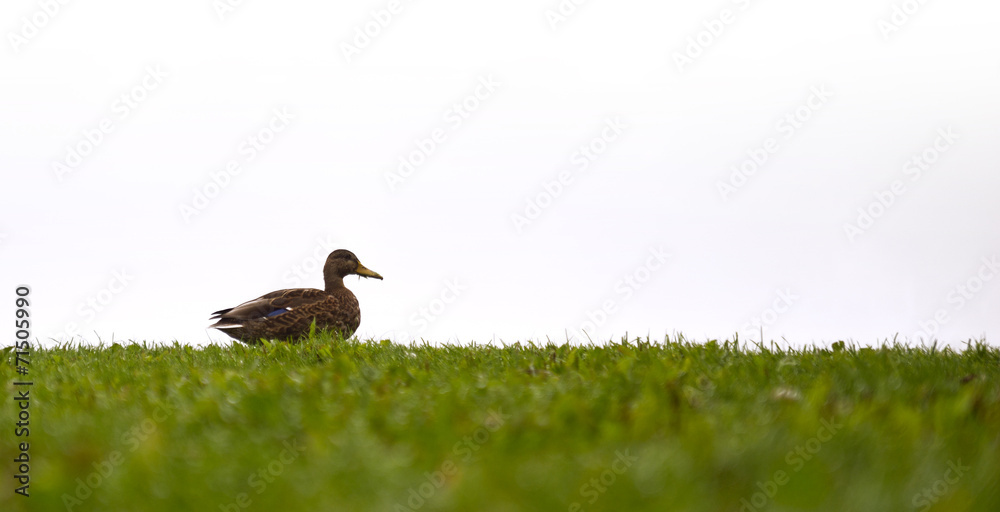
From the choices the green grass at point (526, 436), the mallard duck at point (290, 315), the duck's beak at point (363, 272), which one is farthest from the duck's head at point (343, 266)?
the green grass at point (526, 436)

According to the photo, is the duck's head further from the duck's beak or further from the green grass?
the green grass

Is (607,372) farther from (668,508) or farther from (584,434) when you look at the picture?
(668,508)

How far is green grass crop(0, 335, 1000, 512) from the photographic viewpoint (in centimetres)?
332

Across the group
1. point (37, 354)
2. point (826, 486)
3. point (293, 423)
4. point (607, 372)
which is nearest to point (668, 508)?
point (826, 486)

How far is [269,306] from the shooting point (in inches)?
435

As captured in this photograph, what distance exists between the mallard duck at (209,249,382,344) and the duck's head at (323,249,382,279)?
379mm

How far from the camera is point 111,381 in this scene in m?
6.71

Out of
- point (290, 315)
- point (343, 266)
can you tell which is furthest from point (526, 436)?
point (343, 266)

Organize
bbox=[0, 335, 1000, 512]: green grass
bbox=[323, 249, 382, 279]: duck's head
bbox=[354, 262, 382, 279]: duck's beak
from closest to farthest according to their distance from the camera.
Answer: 1. bbox=[0, 335, 1000, 512]: green grass
2. bbox=[323, 249, 382, 279]: duck's head
3. bbox=[354, 262, 382, 279]: duck's beak

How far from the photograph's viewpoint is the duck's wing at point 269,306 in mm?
11016

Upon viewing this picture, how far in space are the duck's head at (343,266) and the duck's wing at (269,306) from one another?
2.19 feet

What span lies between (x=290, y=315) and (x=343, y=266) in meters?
1.43

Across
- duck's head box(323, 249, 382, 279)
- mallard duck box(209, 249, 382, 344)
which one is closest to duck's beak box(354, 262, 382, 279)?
duck's head box(323, 249, 382, 279)

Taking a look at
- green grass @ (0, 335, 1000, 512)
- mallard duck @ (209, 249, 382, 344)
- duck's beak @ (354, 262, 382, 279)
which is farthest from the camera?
duck's beak @ (354, 262, 382, 279)
